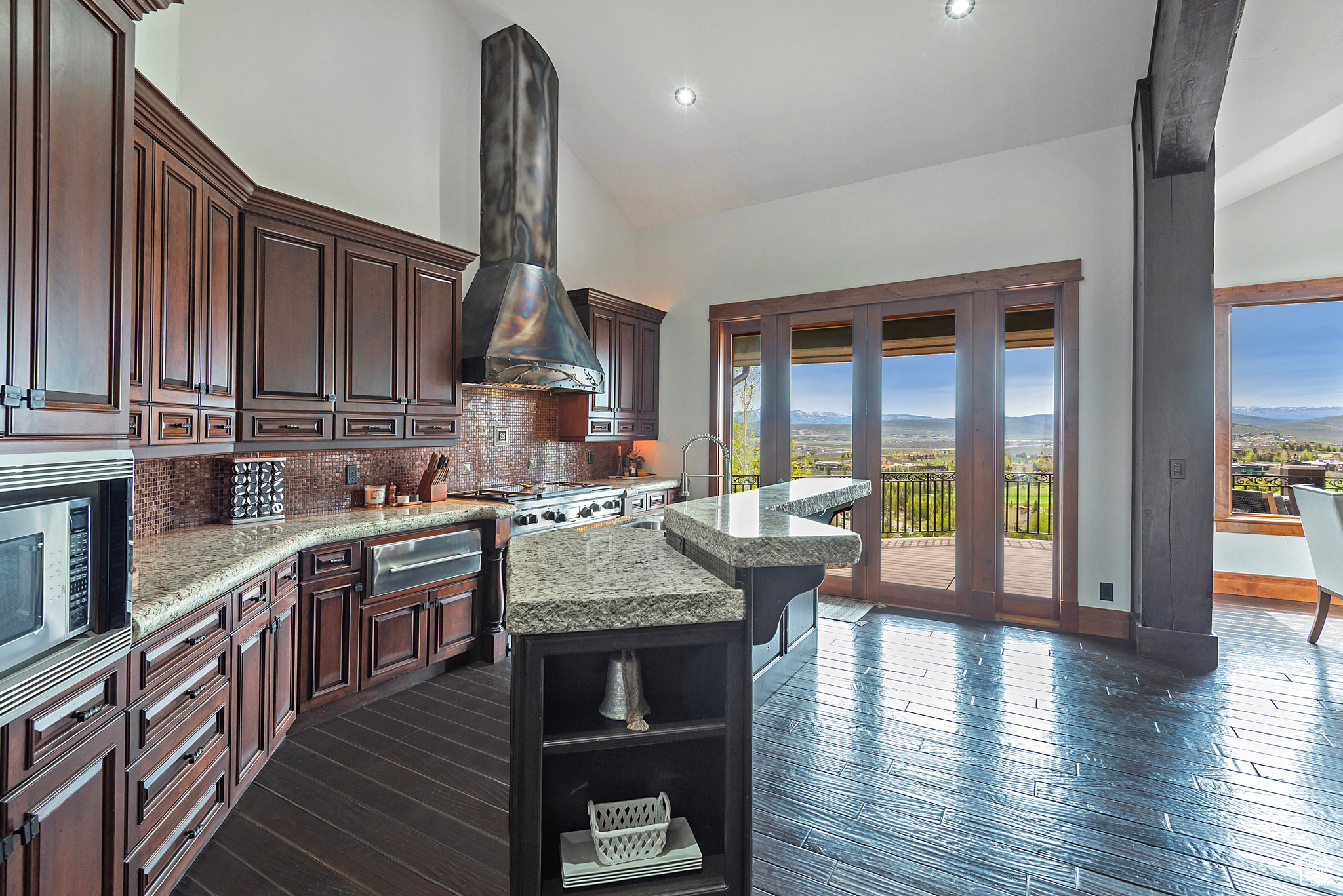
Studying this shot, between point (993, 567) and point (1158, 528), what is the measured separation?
1009 millimetres

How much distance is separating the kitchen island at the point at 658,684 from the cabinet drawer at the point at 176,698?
0.96 m

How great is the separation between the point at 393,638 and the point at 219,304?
1.64 m

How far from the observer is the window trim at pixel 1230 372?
4.58 meters

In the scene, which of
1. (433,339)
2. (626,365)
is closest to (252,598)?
(433,339)

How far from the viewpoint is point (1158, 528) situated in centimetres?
342

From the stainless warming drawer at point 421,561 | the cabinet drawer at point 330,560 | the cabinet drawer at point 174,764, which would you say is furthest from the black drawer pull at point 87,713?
the stainless warming drawer at point 421,561

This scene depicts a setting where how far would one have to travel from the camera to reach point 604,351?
483 centimetres

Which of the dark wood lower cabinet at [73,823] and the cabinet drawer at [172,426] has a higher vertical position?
the cabinet drawer at [172,426]

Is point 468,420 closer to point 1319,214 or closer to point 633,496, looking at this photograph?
point 633,496

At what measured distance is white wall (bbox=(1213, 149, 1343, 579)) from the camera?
447 centimetres

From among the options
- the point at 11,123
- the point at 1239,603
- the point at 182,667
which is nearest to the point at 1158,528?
the point at 1239,603

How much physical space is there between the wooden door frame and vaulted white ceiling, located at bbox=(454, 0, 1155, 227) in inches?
35.3

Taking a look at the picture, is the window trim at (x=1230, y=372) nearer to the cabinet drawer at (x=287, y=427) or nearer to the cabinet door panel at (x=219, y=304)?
the cabinet drawer at (x=287, y=427)

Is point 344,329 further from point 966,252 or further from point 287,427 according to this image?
point 966,252
